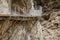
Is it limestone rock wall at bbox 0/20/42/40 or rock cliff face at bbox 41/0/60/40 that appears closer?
limestone rock wall at bbox 0/20/42/40

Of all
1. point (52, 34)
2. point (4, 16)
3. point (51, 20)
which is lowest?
point (52, 34)

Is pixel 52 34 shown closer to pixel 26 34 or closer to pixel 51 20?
pixel 51 20

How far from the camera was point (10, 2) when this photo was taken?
890mm

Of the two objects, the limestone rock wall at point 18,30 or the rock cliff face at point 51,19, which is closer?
the limestone rock wall at point 18,30

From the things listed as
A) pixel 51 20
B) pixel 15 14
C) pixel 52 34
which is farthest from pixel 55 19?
pixel 15 14

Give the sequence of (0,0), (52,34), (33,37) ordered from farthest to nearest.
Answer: (52,34)
(33,37)
(0,0)

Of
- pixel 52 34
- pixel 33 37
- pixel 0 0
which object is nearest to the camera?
pixel 0 0

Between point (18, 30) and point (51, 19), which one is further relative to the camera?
point (51, 19)

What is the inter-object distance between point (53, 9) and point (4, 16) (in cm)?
68

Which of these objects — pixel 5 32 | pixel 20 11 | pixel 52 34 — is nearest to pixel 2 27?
pixel 5 32

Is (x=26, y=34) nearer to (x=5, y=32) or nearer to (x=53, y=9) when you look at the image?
(x=5, y=32)

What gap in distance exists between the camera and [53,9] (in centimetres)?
144

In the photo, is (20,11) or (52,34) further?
(52,34)

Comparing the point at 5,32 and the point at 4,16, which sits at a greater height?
the point at 4,16
